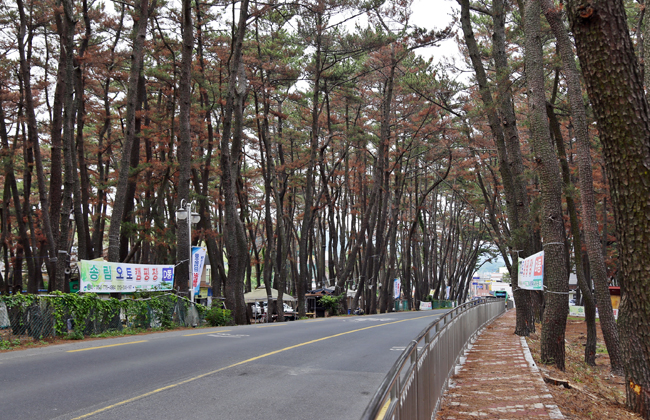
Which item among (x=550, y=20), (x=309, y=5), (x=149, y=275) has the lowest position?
(x=149, y=275)

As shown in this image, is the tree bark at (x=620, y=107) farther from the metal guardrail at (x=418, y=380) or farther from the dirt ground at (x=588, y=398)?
the metal guardrail at (x=418, y=380)

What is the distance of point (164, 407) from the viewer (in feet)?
20.3

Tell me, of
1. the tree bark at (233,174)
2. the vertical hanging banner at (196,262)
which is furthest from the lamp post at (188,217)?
the tree bark at (233,174)

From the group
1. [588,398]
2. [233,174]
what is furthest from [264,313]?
[588,398]

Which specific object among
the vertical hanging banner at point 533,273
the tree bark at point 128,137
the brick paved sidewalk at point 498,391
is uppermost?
the tree bark at point 128,137

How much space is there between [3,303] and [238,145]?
1266cm

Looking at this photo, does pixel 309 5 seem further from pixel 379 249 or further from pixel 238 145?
pixel 379 249

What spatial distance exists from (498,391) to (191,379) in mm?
4311

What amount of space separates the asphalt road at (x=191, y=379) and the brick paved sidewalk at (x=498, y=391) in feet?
3.87

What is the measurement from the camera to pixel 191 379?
7828 millimetres

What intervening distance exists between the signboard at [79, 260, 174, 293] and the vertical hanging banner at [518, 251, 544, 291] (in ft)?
36.8

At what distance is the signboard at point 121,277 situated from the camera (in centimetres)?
1490

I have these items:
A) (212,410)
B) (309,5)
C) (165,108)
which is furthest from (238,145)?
(212,410)

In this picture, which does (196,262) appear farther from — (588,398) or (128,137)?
(588,398)
